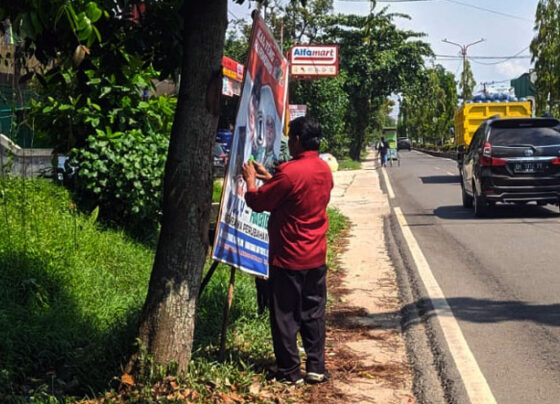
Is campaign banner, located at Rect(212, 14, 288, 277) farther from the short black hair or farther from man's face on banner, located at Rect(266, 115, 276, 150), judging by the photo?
the short black hair

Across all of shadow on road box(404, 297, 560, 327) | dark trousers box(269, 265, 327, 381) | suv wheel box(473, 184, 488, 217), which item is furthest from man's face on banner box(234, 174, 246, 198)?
suv wheel box(473, 184, 488, 217)

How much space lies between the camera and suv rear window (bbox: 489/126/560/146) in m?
15.1

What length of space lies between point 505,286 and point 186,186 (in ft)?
16.2

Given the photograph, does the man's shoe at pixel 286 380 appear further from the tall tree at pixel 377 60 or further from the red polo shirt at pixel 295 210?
the tall tree at pixel 377 60

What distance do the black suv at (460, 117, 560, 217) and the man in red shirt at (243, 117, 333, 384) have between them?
10.3 metres

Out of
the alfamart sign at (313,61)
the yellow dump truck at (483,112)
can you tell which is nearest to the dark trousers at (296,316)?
the alfamart sign at (313,61)

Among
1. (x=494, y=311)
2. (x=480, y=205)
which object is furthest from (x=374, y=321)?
(x=480, y=205)

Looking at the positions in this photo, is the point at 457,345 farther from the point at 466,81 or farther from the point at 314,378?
the point at 466,81

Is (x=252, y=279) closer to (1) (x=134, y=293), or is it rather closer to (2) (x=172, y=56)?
(1) (x=134, y=293)

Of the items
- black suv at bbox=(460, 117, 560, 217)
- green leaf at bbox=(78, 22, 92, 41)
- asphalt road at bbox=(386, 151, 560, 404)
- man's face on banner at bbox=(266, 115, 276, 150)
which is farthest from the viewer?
black suv at bbox=(460, 117, 560, 217)

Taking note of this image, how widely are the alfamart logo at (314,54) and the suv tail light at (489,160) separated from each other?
14370 mm

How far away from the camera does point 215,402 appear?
15.8 ft

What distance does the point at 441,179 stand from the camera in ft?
98.6

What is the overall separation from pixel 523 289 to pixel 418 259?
7.91 feet
